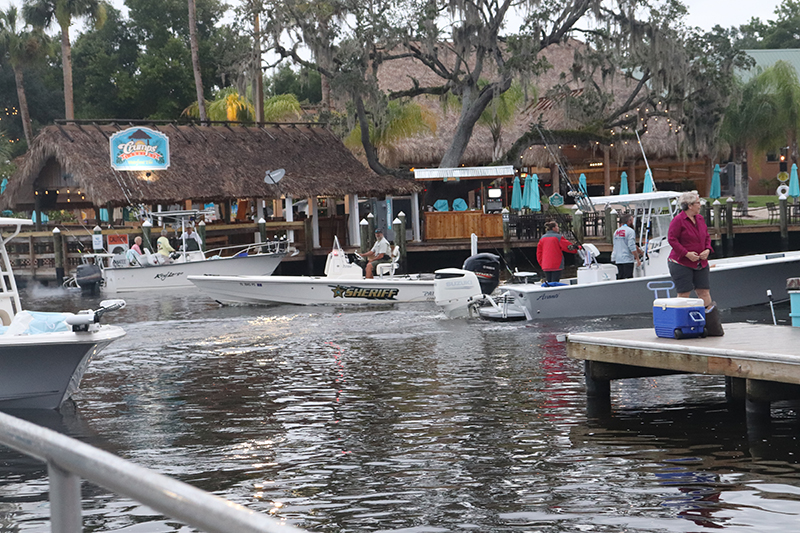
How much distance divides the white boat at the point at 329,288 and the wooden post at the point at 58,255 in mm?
10076

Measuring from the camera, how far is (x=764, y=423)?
29.2 ft

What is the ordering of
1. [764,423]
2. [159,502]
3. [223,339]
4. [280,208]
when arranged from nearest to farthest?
[159,502], [764,423], [223,339], [280,208]

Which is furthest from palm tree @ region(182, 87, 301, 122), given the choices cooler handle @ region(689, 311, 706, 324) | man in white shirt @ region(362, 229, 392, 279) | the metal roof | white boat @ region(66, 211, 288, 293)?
cooler handle @ region(689, 311, 706, 324)

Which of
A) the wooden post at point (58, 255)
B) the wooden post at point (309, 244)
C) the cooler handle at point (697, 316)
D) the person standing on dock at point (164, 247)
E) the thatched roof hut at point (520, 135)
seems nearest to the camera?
the cooler handle at point (697, 316)

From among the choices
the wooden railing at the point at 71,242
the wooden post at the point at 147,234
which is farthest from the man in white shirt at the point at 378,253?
the wooden railing at the point at 71,242

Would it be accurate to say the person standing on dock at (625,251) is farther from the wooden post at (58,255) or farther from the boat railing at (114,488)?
the wooden post at (58,255)

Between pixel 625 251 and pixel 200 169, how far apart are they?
19295mm

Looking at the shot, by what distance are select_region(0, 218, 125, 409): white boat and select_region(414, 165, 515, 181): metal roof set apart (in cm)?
2440

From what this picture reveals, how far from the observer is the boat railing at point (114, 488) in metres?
1.76

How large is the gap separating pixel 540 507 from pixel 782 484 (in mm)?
1832

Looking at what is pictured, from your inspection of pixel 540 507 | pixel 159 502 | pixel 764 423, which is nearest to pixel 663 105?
pixel 764 423

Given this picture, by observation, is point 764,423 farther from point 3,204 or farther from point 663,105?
point 3,204

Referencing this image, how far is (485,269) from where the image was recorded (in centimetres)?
1973

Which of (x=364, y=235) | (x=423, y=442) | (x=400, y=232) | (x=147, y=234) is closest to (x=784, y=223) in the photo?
(x=400, y=232)
